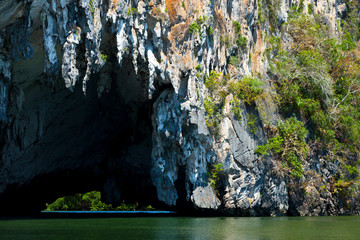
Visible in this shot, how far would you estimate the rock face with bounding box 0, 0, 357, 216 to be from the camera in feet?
61.2

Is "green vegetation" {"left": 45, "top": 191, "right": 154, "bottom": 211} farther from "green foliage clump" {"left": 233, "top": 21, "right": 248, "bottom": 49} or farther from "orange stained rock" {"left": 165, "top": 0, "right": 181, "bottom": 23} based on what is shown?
"orange stained rock" {"left": 165, "top": 0, "right": 181, "bottom": 23}

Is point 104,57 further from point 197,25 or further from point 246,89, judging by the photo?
point 246,89

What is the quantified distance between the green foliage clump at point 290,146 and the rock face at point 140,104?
613 millimetres

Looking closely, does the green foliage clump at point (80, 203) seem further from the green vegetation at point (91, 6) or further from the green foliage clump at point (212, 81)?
the green vegetation at point (91, 6)

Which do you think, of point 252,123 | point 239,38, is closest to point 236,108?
point 252,123

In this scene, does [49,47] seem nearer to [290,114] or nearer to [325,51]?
[290,114]

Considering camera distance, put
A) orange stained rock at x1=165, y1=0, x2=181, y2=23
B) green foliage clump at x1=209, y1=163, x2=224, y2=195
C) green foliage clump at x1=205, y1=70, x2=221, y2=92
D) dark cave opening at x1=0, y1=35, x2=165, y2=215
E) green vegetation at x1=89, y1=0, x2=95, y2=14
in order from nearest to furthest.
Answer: green vegetation at x1=89, y1=0, x2=95, y2=14, orange stained rock at x1=165, y1=0, x2=181, y2=23, green foliage clump at x1=209, y1=163, x2=224, y2=195, dark cave opening at x1=0, y1=35, x2=165, y2=215, green foliage clump at x1=205, y1=70, x2=221, y2=92

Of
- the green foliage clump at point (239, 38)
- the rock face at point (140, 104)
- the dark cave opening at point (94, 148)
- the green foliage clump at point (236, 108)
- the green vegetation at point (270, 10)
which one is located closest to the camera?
the rock face at point (140, 104)

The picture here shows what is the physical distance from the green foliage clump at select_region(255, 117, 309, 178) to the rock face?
0.61 m

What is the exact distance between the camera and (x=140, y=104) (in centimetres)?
2589

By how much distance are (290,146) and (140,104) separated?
8804 millimetres

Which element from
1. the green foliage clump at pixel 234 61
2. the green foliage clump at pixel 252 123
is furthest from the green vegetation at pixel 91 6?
the green foliage clump at pixel 252 123

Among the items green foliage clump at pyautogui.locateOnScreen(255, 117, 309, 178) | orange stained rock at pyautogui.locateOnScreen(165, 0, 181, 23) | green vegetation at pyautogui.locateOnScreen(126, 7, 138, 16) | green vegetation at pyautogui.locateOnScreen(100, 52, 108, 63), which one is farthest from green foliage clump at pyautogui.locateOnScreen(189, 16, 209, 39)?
green foliage clump at pyautogui.locateOnScreen(255, 117, 309, 178)

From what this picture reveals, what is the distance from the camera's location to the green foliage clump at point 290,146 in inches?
1009
